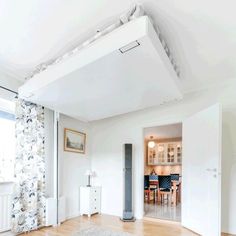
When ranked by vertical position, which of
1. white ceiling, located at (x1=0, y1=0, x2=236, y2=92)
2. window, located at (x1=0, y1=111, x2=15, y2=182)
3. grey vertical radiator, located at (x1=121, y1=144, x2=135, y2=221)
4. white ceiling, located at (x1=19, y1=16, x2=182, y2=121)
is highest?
white ceiling, located at (x1=0, y1=0, x2=236, y2=92)

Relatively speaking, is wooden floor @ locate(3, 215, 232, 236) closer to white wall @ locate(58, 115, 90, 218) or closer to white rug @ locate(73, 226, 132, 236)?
white rug @ locate(73, 226, 132, 236)

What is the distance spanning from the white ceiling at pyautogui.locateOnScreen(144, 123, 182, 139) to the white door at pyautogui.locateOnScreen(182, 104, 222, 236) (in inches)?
97.9

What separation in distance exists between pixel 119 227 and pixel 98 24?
3.12 m

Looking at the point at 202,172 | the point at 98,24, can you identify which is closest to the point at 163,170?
the point at 202,172

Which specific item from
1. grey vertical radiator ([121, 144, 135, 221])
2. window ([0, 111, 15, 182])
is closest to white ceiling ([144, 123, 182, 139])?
grey vertical radiator ([121, 144, 135, 221])

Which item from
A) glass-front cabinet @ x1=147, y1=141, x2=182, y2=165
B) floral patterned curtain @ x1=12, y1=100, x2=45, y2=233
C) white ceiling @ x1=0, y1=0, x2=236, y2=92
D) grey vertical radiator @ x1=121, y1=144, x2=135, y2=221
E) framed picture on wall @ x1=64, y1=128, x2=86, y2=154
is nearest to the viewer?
white ceiling @ x1=0, y1=0, x2=236, y2=92

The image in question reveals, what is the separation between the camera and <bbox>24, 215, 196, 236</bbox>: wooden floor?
3.32 m

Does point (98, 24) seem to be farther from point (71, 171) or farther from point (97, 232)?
point (71, 171)

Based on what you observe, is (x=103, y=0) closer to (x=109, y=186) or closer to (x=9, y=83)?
(x=9, y=83)

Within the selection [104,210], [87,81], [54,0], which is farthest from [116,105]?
[104,210]

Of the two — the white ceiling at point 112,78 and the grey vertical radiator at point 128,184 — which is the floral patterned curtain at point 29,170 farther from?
the grey vertical radiator at point 128,184

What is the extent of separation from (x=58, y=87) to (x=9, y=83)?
44.8 inches

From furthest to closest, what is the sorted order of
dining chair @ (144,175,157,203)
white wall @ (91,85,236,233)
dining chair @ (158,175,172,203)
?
dining chair @ (144,175,157,203), dining chair @ (158,175,172,203), white wall @ (91,85,236,233)

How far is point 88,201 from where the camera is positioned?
14.3 feet
